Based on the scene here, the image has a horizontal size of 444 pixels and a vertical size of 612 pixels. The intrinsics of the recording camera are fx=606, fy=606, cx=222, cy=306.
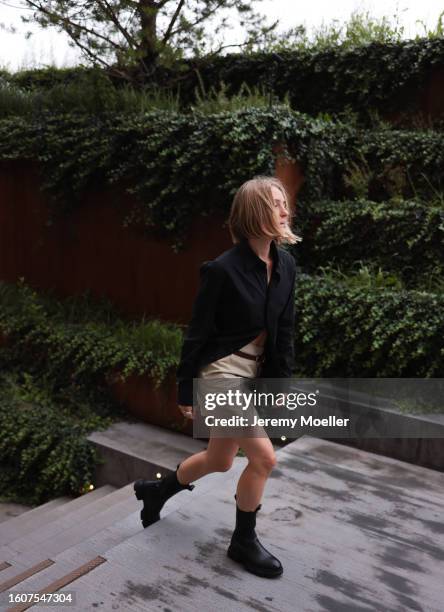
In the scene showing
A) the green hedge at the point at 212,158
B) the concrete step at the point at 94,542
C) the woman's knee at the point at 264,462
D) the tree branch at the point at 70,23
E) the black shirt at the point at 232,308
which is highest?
the tree branch at the point at 70,23

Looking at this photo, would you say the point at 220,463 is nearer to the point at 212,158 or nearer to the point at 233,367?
the point at 233,367

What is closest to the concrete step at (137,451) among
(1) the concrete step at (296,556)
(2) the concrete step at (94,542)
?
(2) the concrete step at (94,542)

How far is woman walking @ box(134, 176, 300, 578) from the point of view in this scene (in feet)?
7.99

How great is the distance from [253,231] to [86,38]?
5.54 meters

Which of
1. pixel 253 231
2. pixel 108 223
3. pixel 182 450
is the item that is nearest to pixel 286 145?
pixel 108 223

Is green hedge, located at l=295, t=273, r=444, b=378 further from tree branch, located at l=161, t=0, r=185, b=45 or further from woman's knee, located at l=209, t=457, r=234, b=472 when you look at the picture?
tree branch, located at l=161, t=0, r=185, b=45

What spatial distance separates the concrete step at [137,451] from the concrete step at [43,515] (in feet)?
0.51

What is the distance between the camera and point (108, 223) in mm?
6730

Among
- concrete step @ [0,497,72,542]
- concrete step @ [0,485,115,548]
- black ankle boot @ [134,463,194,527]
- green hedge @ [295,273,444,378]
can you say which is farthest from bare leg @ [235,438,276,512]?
concrete step @ [0,497,72,542]

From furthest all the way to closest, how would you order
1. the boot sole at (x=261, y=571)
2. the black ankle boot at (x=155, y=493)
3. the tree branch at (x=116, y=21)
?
the tree branch at (x=116, y=21), the black ankle boot at (x=155, y=493), the boot sole at (x=261, y=571)

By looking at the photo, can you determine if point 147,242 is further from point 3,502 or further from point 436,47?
point 436,47

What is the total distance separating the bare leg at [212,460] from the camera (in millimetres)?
2613

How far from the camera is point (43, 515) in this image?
4371 mm

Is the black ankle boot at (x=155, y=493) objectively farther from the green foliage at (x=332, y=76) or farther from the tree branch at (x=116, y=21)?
the tree branch at (x=116, y=21)
